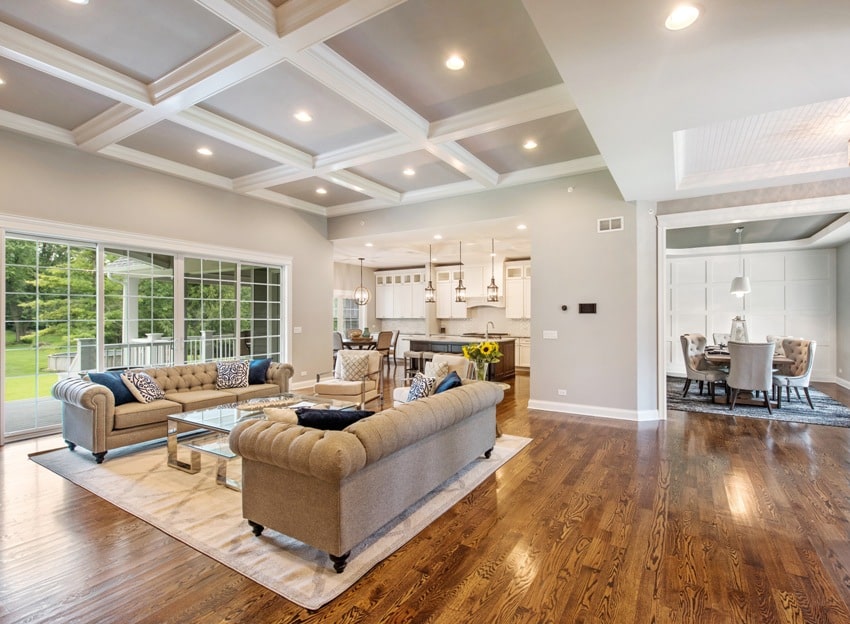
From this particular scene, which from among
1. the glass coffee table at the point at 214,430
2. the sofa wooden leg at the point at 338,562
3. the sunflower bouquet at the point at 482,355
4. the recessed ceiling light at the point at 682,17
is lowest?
the sofa wooden leg at the point at 338,562

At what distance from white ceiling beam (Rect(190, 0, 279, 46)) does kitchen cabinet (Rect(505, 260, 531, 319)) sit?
854 centimetres

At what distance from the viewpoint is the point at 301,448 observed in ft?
7.32

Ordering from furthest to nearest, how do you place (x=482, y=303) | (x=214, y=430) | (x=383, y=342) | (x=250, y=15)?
(x=482, y=303), (x=383, y=342), (x=214, y=430), (x=250, y=15)

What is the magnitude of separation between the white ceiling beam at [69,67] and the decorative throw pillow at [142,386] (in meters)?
2.65

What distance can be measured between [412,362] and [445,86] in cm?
679

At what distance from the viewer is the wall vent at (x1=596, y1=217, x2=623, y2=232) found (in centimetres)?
548

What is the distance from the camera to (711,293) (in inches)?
360

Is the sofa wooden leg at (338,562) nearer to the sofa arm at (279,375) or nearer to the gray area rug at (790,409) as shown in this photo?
the sofa arm at (279,375)

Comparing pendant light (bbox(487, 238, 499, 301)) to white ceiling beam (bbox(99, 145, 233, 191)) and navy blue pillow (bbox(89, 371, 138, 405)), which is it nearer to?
white ceiling beam (bbox(99, 145, 233, 191))

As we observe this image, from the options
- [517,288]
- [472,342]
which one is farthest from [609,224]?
[517,288]

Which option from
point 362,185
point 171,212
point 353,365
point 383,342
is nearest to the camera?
point 171,212

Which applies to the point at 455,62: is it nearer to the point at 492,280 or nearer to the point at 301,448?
the point at 301,448

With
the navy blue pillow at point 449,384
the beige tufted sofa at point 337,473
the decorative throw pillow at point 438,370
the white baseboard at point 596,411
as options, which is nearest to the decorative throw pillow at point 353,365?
the decorative throw pillow at point 438,370

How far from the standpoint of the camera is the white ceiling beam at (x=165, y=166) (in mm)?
→ 5082
